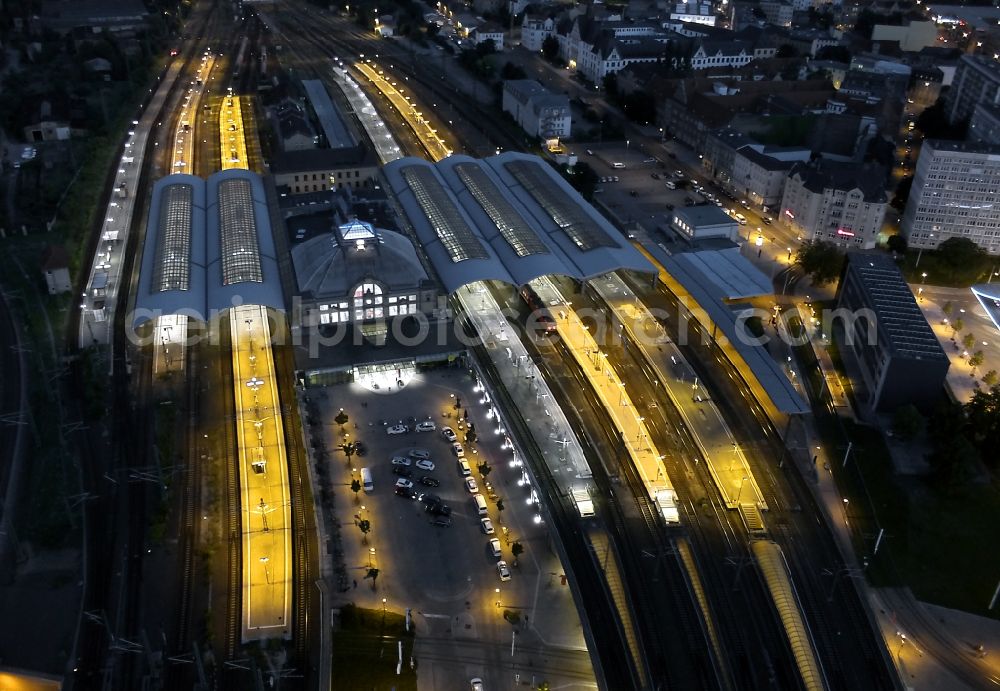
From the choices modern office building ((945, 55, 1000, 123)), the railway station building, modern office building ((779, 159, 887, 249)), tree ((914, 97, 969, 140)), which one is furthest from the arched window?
tree ((914, 97, 969, 140))

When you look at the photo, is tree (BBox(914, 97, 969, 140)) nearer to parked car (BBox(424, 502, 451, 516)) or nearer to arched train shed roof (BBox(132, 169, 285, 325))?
arched train shed roof (BBox(132, 169, 285, 325))

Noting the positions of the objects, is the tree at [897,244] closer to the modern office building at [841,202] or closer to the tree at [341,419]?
the modern office building at [841,202]

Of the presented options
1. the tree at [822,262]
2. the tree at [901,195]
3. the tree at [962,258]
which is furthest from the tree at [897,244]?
the tree at [822,262]

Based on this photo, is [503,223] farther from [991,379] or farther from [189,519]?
[991,379]

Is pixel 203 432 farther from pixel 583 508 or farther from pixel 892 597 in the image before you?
pixel 892 597

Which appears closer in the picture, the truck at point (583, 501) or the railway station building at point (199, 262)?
the truck at point (583, 501)
